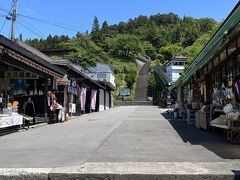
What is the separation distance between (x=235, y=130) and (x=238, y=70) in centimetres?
303

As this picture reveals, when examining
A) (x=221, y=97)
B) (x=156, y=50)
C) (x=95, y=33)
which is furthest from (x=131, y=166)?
(x=156, y=50)

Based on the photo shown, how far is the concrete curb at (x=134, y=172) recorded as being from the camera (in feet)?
21.6

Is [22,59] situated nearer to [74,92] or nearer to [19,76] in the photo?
[19,76]

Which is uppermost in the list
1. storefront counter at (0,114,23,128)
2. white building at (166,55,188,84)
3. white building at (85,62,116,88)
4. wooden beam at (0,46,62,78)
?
white building at (166,55,188,84)

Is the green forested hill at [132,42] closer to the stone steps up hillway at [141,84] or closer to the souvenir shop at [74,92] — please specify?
the stone steps up hillway at [141,84]

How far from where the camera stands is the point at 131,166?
291 inches

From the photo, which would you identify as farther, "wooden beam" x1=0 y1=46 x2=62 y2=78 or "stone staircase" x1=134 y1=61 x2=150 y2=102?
"stone staircase" x1=134 y1=61 x2=150 y2=102

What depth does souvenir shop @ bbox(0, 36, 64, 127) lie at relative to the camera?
623 inches

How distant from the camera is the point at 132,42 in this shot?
406 feet

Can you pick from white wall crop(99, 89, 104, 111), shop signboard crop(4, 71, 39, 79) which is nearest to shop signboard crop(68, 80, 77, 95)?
shop signboard crop(4, 71, 39, 79)


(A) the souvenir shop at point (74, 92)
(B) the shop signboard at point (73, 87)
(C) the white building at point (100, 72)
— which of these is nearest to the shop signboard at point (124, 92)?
(C) the white building at point (100, 72)

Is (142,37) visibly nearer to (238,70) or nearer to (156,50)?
(156,50)

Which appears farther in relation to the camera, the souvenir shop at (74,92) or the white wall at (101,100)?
the white wall at (101,100)

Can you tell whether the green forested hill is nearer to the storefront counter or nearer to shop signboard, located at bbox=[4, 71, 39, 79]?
shop signboard, located at bbox=[4, 71, 39, 79]
